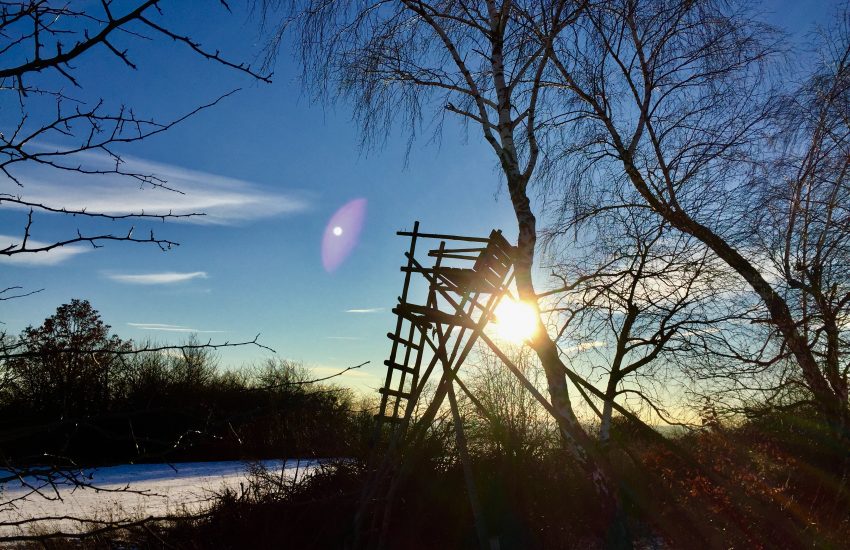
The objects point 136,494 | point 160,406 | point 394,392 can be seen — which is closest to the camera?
point 160,406

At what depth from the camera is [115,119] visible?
2.17 m

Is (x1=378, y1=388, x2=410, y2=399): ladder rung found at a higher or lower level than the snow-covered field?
higher

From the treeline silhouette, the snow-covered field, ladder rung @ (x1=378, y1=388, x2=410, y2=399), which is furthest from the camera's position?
the snow-covered field

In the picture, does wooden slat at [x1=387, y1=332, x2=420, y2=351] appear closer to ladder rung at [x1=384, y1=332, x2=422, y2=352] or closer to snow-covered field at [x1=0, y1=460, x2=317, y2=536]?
ladder rung at [x1=384, y1=332, x2=422, y2=352]

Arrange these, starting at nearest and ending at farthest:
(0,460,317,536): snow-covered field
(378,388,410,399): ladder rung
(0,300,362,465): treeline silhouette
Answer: (0,300,362,465): treeline silhouette → (378,388,410,399): ladder rung → (0,460,317,536): snow-covered field

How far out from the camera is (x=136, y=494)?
1384 centimetres


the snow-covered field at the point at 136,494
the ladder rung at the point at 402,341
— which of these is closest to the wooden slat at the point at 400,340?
the ladder rung at the point at 402,341

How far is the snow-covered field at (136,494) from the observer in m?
9.22

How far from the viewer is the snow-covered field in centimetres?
922

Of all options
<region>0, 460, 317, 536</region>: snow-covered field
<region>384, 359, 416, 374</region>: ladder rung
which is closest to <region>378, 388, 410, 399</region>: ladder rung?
<region>384, 359, 416, 374</region>: ladder rung

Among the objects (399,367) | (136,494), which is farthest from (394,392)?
(136,494)

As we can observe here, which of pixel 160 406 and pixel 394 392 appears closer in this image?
pixel 160 406

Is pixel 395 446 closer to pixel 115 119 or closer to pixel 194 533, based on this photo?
pixel 194 533

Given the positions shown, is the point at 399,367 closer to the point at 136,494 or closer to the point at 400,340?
the point at 400,340
